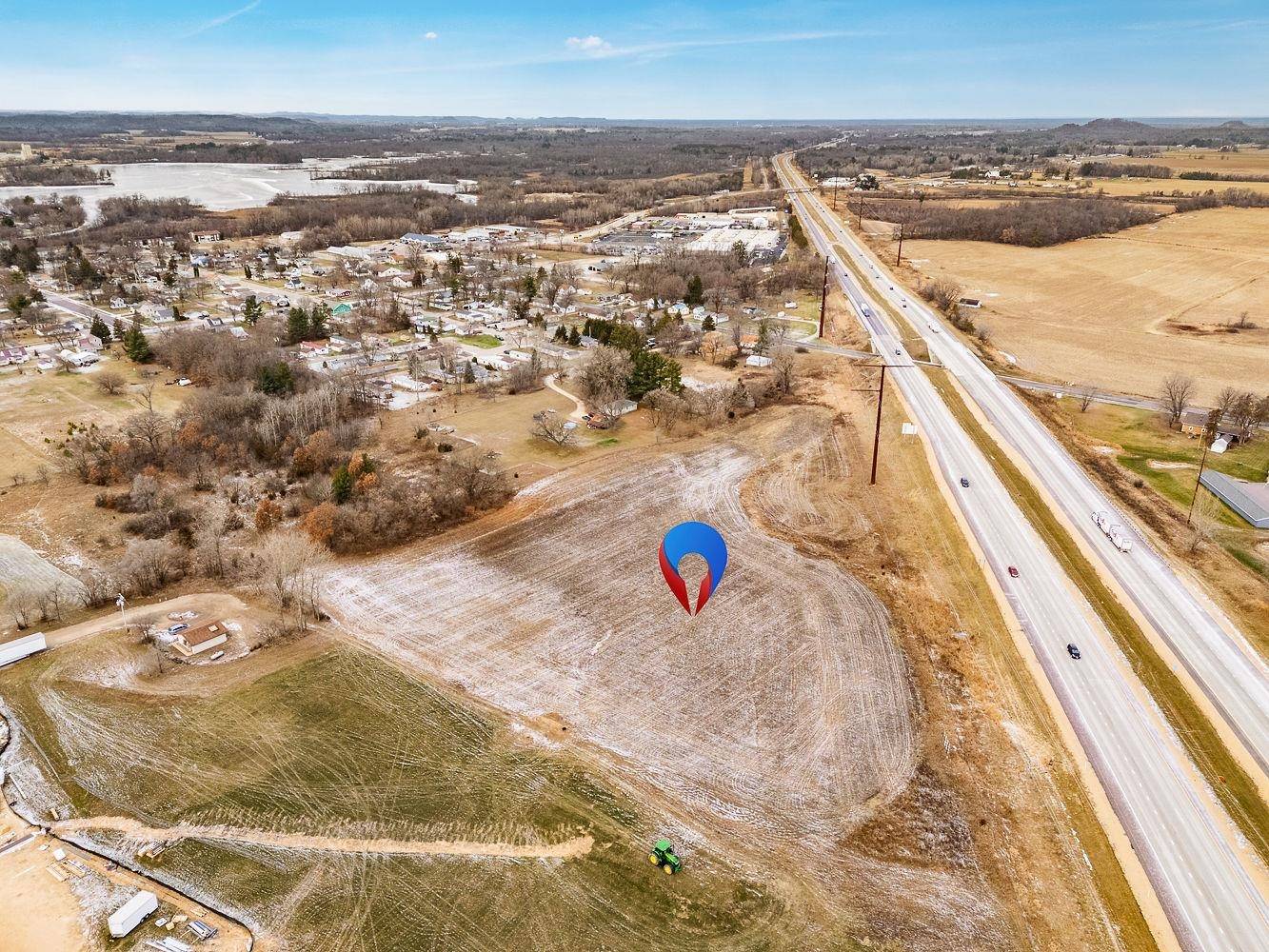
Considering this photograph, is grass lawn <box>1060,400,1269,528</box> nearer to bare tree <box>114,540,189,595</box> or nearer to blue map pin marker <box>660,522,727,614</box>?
blue map pin marker <box>660,522,727,614</box>

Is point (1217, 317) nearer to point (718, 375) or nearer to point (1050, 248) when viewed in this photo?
point (1050, 248)

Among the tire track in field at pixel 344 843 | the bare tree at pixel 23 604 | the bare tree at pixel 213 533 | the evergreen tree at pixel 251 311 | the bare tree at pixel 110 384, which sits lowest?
the tire track in field at pixel 344 843

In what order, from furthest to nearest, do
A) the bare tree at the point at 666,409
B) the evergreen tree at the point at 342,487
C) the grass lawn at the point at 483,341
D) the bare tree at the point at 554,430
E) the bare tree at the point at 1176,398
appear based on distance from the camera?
the grass lawn at the point at 483,341 < the bare tree at the point at 666,409 < the bare tree at the point at 1176,398 < the bare tree at the point at 554,430 < the evergreen tree at the point at 342,487

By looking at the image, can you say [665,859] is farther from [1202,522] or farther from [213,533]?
[1202,522]

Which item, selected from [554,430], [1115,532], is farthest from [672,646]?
[1115,532]

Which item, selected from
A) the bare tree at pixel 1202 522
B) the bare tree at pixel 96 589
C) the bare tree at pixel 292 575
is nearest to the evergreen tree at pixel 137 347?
the bare tree at pixel 96 589

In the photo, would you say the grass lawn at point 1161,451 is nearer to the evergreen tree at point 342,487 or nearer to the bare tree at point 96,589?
the evergreen tree at point 342,487
